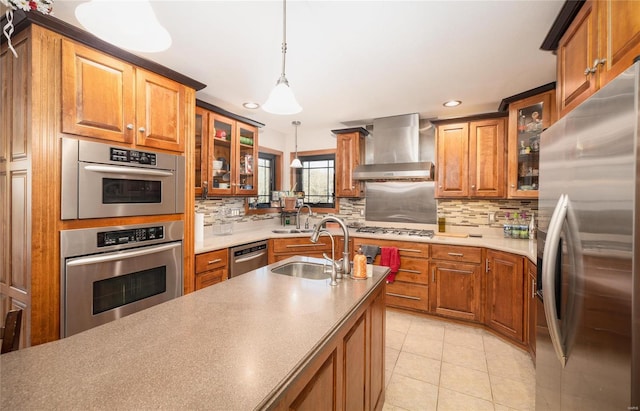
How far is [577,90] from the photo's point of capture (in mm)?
1586

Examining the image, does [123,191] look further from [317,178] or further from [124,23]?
[317,178]

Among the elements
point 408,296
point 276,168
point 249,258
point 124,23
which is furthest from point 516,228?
point 124,23

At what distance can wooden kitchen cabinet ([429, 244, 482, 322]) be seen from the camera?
299cm

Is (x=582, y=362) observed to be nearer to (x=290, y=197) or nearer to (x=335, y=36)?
(x=335, y=36)

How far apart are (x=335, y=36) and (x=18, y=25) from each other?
1850 mm

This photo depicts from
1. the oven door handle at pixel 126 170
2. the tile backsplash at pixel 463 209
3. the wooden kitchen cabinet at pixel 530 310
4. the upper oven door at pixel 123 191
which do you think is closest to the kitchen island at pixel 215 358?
the upper oven door at pixel 123 191

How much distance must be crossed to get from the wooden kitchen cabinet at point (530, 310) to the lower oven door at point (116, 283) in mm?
2945

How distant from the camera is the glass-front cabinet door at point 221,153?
3053 mm

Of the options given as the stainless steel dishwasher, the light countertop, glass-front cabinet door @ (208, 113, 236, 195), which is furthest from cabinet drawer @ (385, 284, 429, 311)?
glass-front cabinet door @ (208, 113, 236, 195)

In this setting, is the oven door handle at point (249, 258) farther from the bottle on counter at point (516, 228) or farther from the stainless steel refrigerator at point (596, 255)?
the bottle on counter at point (516, 228)

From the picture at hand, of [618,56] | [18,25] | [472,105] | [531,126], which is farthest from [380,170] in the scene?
[18,25]

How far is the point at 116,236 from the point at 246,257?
1.37 meters

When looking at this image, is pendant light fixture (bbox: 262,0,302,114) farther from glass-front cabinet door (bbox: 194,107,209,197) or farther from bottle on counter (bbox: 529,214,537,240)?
bottle on counter (bbox: 529,214,537,240)

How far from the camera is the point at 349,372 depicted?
4.07 feet
